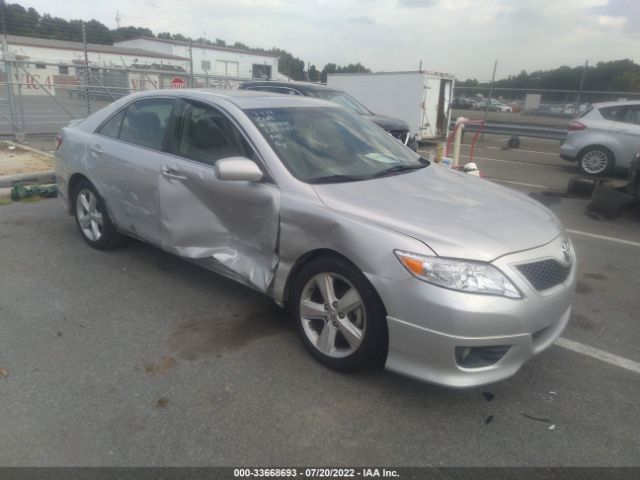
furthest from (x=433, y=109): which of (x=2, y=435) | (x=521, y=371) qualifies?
(x=2, y=435)

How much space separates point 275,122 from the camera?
3.59m

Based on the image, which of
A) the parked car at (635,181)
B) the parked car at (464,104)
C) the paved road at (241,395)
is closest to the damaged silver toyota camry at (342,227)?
the paved road at (241,395)

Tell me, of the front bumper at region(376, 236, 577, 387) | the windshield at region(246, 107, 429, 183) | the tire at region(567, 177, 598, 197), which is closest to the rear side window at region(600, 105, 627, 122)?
the tire at region(567, 177, 598, 197)

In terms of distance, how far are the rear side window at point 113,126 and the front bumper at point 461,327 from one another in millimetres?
3084

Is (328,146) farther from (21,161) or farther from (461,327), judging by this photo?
(21,161)

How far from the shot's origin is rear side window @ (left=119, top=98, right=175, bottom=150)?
4.05 metres

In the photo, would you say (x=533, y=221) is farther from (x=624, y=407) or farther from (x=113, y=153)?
(x=113, y=153)

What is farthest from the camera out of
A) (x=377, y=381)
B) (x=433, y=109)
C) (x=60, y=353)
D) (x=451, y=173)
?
(x=433, y=109)

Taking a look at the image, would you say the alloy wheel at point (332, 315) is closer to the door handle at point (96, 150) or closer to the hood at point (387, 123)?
the door handle at point (96, 150)

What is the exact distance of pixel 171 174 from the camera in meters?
3.80

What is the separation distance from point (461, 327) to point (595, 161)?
9747 mm

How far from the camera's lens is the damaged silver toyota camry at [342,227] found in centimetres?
254

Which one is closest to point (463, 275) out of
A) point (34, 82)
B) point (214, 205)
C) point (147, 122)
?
point (214, 205)

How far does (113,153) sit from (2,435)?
2.58 metres
